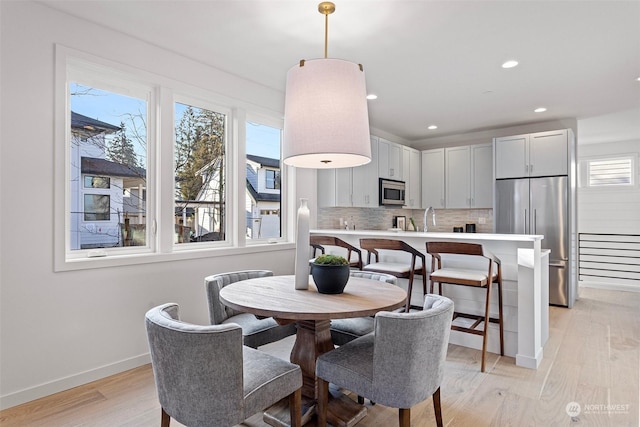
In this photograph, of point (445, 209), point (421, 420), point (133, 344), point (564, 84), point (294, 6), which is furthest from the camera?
point (445, 209)

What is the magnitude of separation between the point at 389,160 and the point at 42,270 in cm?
434

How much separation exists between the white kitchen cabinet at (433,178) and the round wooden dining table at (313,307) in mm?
4102

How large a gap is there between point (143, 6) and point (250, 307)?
2.08 metres

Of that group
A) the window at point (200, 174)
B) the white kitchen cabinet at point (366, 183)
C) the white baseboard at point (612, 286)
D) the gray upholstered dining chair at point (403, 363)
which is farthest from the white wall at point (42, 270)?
the white baseboard at point (612, 286)

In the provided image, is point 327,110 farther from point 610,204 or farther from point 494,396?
point 610,204

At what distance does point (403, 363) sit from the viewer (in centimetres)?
155

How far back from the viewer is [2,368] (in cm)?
217

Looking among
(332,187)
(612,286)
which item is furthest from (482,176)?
(612,286)

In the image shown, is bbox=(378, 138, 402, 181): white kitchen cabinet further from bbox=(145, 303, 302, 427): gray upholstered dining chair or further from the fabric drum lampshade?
bbox=(145, 303, 302, 427): gray upholstered dining chair

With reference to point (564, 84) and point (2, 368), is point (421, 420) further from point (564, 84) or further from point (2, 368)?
point (564, 84)

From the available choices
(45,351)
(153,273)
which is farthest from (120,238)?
(45,351)

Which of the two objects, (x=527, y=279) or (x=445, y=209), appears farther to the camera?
(x=445, y=209)

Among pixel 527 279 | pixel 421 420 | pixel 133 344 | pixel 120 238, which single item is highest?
A: pixel 120 238

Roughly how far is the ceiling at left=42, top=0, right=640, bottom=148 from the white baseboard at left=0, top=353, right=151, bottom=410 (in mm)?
2472
